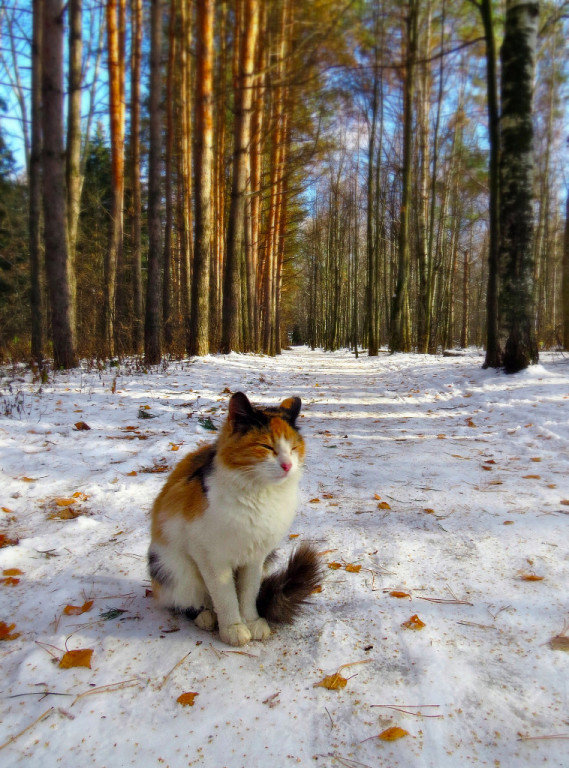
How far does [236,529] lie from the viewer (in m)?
1.71

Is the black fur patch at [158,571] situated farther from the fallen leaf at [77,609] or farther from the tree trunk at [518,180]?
the tree trunk at [518,180]

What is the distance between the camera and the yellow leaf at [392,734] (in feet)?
4.51

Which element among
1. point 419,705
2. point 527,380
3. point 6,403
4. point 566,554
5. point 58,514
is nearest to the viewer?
point 419,705

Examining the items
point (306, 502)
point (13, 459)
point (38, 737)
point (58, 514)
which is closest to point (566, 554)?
point (306, 502)

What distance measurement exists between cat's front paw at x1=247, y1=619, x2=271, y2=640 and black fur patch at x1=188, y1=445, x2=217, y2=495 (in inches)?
26.3

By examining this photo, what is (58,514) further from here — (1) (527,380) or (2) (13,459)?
(1) (527,380)

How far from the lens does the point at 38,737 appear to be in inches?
54.5

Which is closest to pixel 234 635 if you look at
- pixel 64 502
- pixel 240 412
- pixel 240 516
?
pixel 240 516

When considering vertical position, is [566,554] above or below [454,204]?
below

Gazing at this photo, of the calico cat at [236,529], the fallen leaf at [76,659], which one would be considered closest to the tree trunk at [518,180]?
the calico cat at [236,529]

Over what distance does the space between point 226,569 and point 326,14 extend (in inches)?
441

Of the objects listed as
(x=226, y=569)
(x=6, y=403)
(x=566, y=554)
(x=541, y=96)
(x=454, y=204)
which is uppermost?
(x=541, y=96)

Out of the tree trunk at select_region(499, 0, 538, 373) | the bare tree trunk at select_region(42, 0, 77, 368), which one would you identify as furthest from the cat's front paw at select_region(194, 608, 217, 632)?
the bare tree trunk at select_region(42, 0, 77, 368)

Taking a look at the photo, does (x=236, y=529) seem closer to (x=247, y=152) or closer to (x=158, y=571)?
(x=158, y=571)
